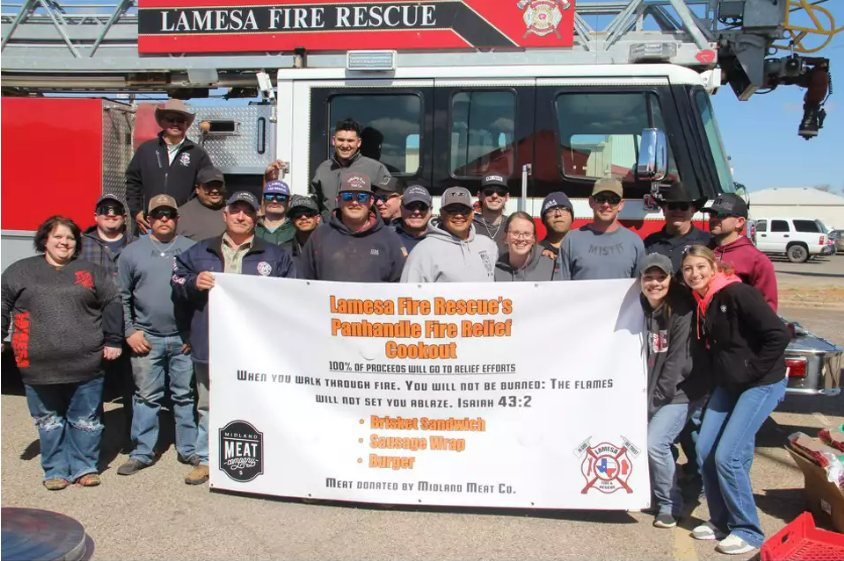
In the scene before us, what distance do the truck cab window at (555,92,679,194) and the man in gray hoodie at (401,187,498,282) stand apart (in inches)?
68.1

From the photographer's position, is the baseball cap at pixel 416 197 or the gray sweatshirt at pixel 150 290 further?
the baseball cap at pixel 416 197

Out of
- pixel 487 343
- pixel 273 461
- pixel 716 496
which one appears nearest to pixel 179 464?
pixel 273 461

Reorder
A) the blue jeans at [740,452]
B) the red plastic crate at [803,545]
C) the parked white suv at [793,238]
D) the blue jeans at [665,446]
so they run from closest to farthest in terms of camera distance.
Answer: the red plastic crate at [803,545]
the blue jeans at [740,452]
the blue jeans at [665,446]
the parked white suv at [793,238]

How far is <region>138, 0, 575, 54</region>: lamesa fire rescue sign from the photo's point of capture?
6.28 meters

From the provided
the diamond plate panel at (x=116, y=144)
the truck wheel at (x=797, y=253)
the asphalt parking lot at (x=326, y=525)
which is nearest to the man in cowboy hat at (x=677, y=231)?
the asphalt parking lot at (x=326, y=525)

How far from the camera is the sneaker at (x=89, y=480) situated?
4934 mm

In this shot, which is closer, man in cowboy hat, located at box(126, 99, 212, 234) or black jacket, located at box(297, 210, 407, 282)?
black jacket, located at box(297, 210, 407, 282)

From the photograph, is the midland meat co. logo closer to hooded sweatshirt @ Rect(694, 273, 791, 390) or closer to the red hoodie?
hooded sweatshirt @ Rect(694, 273, 791, 390)

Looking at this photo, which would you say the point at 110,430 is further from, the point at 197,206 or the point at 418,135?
the point at 418,135

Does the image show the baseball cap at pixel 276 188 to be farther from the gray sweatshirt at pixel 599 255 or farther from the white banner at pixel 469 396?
the gray sweatshirt at pixel 599 255

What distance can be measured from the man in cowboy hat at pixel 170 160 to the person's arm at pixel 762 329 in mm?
4195

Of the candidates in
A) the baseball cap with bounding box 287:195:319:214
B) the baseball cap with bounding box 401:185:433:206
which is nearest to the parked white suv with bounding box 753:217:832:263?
the baseball cap with bounding box 401:185:433:206

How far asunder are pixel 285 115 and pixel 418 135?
1173 millimetres

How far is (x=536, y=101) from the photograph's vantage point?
6074mm
